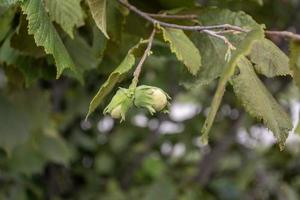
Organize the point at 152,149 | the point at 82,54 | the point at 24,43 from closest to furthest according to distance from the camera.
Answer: the point at 24,43, the point at 82,54, the point at 152,149

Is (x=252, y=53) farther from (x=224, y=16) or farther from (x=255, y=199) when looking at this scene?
(x=255, y=199)

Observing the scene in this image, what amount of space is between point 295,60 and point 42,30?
286mm

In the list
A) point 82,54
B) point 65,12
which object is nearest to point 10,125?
point 82,54

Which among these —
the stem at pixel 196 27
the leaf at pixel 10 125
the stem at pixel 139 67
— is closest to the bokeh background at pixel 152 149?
the leaf at pixel 10 125

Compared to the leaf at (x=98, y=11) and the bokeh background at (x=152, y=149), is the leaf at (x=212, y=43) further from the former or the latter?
the bokeh background at (x=152, y=149)

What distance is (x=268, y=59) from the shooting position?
0.76 m

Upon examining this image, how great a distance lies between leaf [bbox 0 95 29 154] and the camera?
133cm

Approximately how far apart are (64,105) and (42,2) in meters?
1.09

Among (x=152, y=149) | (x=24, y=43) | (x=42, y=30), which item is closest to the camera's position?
(x=42, y=30)

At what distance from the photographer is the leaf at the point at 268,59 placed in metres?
0.74

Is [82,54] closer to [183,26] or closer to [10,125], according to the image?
[183,26]

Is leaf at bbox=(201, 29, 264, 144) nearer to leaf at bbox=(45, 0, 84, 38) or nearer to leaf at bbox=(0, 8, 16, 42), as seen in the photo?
leaf at bbox=(45, 0, 84, 38)

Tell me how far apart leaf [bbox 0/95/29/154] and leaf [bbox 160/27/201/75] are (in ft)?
2.01

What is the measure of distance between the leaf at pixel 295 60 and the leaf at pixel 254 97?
4cm
